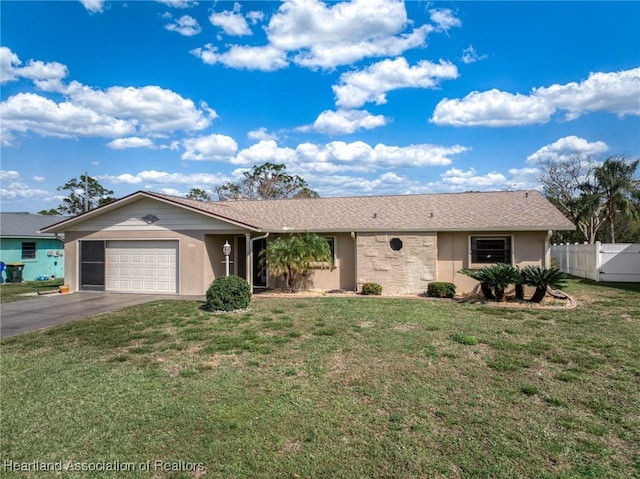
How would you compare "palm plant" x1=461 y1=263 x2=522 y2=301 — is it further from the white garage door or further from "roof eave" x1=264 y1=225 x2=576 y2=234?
the white garage door

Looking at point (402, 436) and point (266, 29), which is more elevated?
point (266, 29)

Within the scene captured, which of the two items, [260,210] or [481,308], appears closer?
[481,308]

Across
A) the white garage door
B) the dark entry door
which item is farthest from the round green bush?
the dark entry door

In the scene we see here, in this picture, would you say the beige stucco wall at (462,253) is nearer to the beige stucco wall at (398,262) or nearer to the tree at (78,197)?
the beige stucco wall at (398,262)

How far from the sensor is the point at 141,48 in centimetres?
1512

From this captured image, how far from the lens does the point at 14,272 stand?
2067 cm

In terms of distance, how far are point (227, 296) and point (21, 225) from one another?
20210mm

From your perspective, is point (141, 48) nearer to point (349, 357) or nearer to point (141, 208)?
point (141, 208)

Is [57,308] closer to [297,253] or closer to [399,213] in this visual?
[297,253]

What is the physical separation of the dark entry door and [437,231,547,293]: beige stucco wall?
523 inches

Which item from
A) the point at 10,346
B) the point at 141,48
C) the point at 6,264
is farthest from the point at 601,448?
the point at 6,264

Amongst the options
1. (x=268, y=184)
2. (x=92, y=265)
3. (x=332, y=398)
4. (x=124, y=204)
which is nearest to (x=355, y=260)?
(x=124, y=204)

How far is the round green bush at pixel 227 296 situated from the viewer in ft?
35.4

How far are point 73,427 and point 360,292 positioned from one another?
11.0 m
